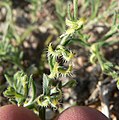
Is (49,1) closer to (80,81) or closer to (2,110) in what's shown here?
(80,81)

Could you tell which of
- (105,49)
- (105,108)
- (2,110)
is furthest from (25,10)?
(2,110)

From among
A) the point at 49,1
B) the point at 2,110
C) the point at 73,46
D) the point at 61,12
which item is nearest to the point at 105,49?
the point at 73,46

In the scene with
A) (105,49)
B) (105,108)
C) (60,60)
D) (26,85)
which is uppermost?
(60,60)

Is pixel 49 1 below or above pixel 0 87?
above

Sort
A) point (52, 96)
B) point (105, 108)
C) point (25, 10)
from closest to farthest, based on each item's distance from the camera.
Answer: point (52, 96), point (105, 108), point (25, 10)

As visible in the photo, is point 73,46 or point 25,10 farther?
point 25,10

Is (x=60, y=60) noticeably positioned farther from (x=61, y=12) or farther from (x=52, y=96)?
(x=61, y=12)

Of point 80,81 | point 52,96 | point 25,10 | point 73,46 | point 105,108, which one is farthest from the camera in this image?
point 25,10

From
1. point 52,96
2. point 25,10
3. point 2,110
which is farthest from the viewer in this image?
point 25,10

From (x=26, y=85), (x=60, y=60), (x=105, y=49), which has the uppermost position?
(x=60, y=60)
